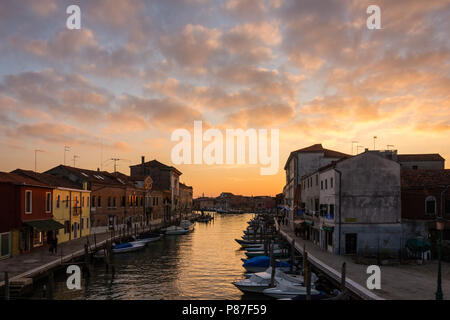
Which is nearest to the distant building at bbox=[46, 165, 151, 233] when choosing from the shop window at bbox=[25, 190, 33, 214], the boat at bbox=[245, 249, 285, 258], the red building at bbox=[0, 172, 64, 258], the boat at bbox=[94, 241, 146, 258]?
the boat at bbox=[94, 241, 146, 258]

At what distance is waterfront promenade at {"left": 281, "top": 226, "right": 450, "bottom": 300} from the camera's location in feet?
65.9

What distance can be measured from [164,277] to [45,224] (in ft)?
45.8

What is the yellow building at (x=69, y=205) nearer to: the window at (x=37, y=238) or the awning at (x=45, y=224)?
the awning at (x=45, y=224)

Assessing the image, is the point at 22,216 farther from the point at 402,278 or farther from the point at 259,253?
the point at 402,278

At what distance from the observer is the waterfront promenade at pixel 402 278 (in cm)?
2008

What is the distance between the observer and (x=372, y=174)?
35.2m

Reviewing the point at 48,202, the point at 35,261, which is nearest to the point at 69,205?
the point at 48,202

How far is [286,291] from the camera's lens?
24609mm

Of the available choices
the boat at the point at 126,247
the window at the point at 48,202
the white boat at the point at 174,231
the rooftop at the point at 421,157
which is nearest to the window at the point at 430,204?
the rooftop at the point at 421,157

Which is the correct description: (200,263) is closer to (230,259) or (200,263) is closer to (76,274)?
(230,259)

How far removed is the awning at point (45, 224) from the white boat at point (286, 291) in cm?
2261
